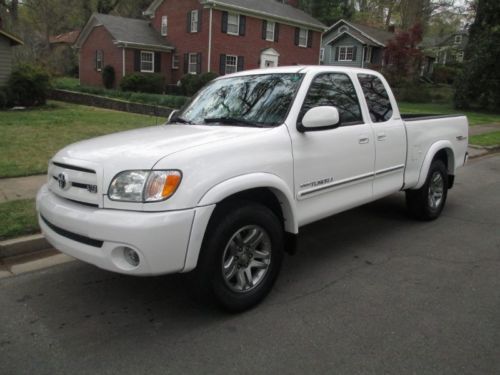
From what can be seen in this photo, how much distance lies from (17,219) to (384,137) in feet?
13.4

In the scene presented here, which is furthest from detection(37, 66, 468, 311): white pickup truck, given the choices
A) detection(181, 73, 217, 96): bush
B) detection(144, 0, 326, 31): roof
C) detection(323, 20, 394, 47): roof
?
detection(323, 20, 394, 47): roof

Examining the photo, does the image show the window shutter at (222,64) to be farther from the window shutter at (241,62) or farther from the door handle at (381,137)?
the door handle at (381,137)

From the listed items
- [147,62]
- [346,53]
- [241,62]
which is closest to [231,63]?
[241,62]

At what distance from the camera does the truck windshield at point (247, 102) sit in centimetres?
406

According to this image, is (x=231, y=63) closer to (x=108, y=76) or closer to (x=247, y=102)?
(x=108, y=76)

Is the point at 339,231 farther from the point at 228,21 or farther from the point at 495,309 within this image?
the point at 228,21

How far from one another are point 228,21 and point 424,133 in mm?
26783

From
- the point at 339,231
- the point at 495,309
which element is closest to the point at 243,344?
the point at 495,309

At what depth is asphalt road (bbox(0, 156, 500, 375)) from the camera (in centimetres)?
297

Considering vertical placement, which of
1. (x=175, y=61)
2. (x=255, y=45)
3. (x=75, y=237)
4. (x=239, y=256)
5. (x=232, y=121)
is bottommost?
(x=239, y=256)

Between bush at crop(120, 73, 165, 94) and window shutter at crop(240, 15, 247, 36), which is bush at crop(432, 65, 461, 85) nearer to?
window shutter at crop(240, 15, 247, 36)

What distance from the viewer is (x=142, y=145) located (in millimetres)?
3498

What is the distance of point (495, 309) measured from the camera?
3688 mm

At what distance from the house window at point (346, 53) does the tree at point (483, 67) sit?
1806cm
